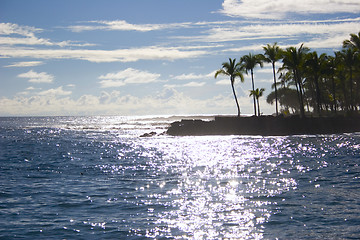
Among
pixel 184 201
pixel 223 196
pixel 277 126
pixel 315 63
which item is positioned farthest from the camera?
pixel 315 63

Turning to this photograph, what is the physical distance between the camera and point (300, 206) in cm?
1686

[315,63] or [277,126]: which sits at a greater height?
[315,63]

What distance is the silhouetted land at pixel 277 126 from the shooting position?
6619 cm

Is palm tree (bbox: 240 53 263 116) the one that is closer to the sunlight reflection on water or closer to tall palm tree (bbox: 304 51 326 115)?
tall palm tree (bbox: 304 51 326 115)

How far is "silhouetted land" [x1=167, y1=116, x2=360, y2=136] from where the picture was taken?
217 feet

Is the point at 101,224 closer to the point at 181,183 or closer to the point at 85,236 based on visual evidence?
the point at 85,236

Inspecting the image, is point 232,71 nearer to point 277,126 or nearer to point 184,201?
point 277,126

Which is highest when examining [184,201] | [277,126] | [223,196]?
[277,126]

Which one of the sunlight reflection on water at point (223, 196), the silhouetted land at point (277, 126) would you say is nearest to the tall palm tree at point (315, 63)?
the silhouetted land at point (277, 126)

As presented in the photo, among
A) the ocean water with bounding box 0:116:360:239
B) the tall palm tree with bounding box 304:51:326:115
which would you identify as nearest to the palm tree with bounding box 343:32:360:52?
the tall palm tree with bounding box 304:51:326:115

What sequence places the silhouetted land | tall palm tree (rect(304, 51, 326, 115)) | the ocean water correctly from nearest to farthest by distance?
the ocean water → the silhouetted land → tall palm tree (rect(304, 51, 326, 115))

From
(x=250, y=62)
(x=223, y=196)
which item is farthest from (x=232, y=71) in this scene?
(x=223, y=196)

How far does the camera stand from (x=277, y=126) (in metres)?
67.7

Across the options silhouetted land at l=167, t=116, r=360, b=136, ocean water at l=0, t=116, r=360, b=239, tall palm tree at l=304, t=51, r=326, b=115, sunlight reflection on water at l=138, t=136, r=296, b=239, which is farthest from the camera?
tall palm tree at l=304, t=51, r=326, b=115
